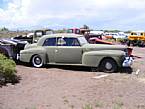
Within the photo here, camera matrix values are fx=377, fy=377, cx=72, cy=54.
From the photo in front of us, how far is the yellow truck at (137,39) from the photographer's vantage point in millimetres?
44106

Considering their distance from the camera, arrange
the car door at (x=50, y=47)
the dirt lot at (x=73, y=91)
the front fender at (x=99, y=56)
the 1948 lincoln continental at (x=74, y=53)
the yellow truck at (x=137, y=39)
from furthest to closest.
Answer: the yellow truck at (x=137, y=39)
the car door at (x=50, y=47)
the 1948 lincoln continental at (x=74, y=53)
the front fender at (x=99, y=56)
the dirt lot at (x=73, y=91)

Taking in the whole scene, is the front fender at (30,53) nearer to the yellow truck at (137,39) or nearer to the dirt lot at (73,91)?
the dirt lot at (73,91)

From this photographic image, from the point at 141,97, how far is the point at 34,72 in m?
5.49

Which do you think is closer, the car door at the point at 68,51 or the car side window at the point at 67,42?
the car door at the point at 68,51

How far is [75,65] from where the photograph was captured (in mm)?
16062

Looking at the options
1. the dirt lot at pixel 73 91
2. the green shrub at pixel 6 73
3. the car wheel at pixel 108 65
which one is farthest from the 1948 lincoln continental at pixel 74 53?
the green shrub at pixel 6 73

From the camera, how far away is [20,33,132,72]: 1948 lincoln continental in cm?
1515

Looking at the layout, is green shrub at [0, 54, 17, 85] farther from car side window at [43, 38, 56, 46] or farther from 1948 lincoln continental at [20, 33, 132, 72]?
car side window at [43, 38, 56, 46]

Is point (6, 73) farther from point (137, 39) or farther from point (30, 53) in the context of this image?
point (137, 39)

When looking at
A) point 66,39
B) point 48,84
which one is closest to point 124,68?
point 66,39

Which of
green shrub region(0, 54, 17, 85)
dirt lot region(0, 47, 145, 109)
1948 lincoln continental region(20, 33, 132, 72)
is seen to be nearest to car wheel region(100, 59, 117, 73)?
1948 lincoln continental region(20, 33, 132, 72)

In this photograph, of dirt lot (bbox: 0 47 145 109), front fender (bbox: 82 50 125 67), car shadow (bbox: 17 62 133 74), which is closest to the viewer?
dirt lot (bbox: 0 47 145 109)

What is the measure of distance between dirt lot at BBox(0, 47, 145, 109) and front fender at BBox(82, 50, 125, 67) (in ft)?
2.52

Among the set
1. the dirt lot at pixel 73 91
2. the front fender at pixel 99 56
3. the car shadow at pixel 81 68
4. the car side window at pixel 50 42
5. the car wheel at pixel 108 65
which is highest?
the car side window at pixel 50 42
